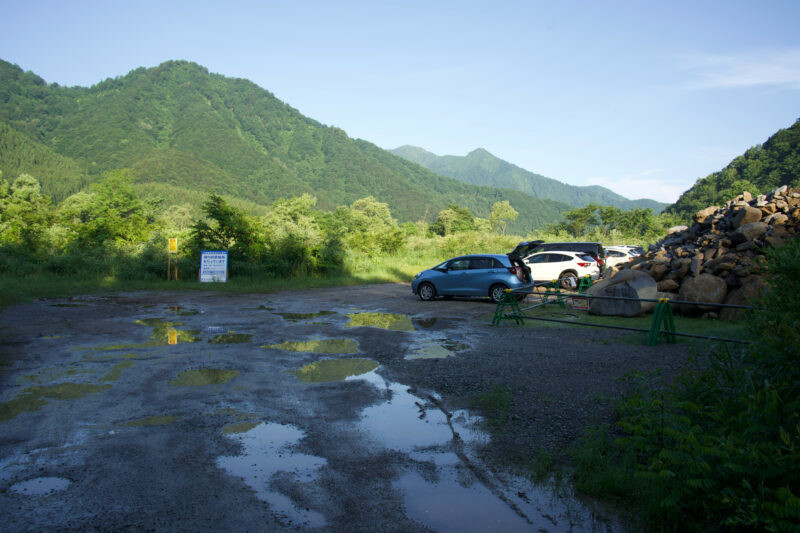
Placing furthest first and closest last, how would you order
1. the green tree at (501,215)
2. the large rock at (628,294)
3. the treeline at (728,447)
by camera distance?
the green tree at (501,215) < the large rock at (628,294) < the treeline at (728,447)

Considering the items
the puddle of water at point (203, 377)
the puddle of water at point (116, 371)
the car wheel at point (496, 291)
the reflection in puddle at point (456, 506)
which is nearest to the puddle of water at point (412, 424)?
the reflection in puddle at point (456, 506)

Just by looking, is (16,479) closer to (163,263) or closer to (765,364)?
(765,364)

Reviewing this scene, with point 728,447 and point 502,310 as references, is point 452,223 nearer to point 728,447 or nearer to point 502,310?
point 502,310

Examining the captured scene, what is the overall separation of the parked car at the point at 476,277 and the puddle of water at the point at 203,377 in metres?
10.3

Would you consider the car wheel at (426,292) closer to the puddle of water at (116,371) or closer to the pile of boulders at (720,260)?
the pile of boulders at (720,260)

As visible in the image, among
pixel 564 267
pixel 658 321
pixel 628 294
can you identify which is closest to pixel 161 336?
pixel 658 321

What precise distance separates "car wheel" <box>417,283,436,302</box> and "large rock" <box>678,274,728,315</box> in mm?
7924

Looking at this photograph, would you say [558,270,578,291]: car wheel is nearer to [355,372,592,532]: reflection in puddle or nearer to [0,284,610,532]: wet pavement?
[0,284,610,532]: wet pavement

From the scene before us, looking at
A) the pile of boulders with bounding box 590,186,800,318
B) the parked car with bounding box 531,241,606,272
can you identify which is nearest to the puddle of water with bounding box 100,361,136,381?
the pile of boulders with bounding box 590,186,800,318

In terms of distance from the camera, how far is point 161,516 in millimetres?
3619

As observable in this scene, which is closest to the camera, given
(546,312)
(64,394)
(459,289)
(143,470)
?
(143,470)

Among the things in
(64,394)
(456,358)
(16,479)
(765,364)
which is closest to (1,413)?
(64,394)

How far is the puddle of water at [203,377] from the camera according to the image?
7.25 metres

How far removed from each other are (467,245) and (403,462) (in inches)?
1477
